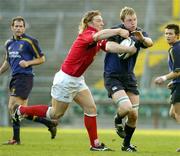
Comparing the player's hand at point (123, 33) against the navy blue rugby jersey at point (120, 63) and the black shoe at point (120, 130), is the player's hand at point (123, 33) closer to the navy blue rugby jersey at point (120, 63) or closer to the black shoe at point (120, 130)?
the navy blue rugby jersey at point (120, 63)

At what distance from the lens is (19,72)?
1228cm

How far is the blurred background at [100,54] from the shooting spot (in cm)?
2425

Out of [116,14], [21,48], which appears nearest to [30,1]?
[116,14]

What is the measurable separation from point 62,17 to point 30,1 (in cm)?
208

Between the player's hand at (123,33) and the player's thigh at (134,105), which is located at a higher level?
the player's hand at (123,33)

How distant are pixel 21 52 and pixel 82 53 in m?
2.51

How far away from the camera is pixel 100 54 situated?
27.0 meters

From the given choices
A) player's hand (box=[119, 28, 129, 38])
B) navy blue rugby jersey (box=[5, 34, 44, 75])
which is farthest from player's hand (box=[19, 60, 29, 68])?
player's hand (box=[119, 28, 129, 38])

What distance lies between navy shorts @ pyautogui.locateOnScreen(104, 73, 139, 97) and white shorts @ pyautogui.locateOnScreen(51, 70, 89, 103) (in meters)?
0.42

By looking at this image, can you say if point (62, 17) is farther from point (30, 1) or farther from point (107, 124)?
point (107, 124)

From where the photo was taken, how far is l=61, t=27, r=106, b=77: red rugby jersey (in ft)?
32.7

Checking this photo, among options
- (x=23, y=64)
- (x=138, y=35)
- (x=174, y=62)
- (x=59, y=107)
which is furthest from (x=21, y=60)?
(x=138, y=35)

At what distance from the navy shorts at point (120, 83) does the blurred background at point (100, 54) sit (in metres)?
13.5

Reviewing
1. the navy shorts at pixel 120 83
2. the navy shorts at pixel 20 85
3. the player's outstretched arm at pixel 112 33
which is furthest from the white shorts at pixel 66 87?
the navy shorts at pixel 20 85
